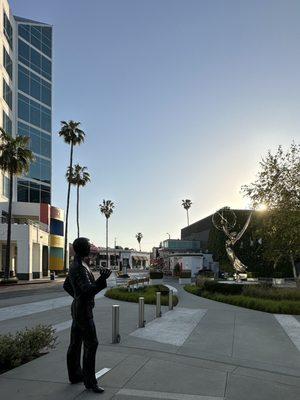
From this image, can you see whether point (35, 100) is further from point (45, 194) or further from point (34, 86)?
point (45, 194)

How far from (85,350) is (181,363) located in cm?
241

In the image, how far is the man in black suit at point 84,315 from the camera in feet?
21.0

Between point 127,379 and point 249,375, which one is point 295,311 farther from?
point 127,379

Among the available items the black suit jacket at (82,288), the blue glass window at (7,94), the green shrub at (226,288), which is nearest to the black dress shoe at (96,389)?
the black suit jacket at (82,288)

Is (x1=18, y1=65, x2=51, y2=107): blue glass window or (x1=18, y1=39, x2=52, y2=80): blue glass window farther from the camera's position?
(x1=18, y1=39, x2=52, y2=80): blue glass window

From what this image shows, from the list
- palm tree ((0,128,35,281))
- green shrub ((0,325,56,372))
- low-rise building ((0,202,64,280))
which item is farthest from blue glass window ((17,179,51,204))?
green shrub ((0,325,56,372))

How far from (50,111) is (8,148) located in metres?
25.1

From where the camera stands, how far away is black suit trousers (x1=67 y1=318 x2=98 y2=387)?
639 cm

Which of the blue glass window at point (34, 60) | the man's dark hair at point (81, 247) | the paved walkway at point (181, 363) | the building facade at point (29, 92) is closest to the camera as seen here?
the paved walkway at point (181, 363)

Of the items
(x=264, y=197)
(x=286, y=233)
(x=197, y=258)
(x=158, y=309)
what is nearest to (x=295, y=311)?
(x=158, y=309)

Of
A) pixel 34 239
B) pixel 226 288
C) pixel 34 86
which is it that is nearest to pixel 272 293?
pixel 226 288

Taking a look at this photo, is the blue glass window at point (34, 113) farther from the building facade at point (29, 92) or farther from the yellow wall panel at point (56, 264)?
the yellow wall panel at point (56, 264)

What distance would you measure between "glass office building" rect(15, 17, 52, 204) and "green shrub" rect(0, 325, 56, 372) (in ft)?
173

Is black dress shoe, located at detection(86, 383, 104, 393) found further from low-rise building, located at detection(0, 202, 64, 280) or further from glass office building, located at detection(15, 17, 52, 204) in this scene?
glass office building, located at detection(15, 17, 52, 204)
